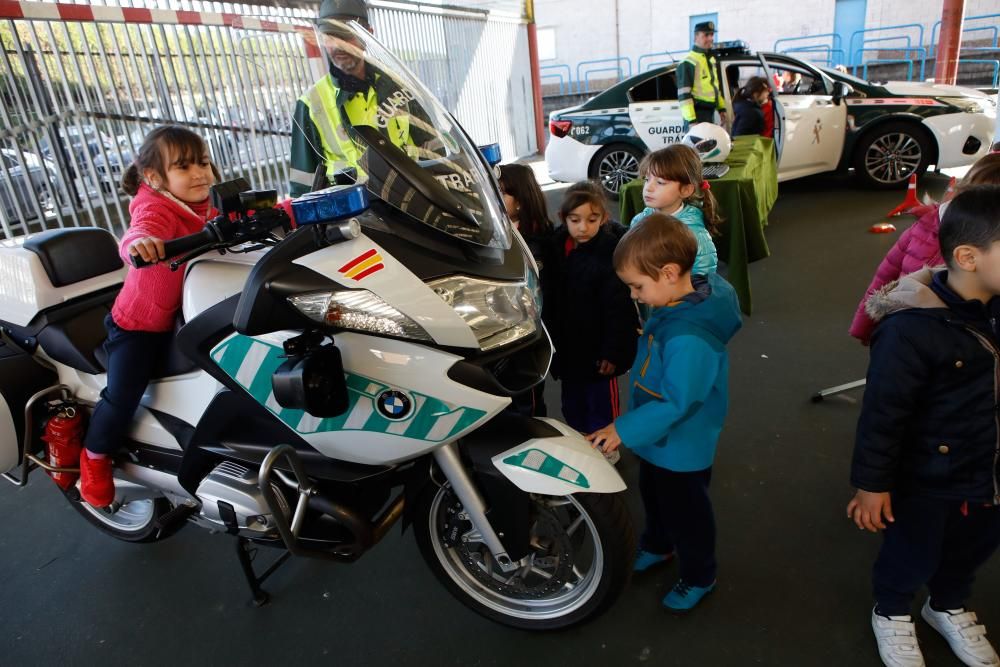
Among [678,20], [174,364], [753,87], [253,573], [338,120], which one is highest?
[678,20]

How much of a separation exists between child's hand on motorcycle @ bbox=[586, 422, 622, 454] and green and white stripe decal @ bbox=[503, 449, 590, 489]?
127 millimetres

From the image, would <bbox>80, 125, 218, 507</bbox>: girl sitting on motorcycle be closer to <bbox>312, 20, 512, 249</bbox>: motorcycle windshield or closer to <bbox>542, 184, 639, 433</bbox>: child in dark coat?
<bbox>312, 20, 512, 249</bbox>: motorcycle windshield

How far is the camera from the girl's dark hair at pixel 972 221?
1.34 meters

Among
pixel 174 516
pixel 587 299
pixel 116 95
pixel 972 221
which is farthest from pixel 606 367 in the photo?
pixel 116 95

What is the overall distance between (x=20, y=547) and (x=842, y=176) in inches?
325

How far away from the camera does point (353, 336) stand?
144cm

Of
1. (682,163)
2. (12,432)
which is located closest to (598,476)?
(682,163)

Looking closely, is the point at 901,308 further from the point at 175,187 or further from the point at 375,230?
the point at 175,187

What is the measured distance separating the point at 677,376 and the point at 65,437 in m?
1.88

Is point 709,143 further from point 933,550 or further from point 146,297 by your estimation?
point 146,297

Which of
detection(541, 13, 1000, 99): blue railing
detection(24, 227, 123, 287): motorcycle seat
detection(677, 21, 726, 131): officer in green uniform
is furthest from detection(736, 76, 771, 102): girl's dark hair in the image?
detection(541, 13, 1000, 99): blue railing

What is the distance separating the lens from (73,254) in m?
2.22

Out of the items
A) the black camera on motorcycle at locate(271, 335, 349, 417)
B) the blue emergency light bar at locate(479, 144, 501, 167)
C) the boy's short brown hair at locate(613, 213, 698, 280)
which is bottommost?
the black camera on motorcycle at locate(271, 335, 349, 417)

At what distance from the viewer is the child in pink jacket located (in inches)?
76.1
